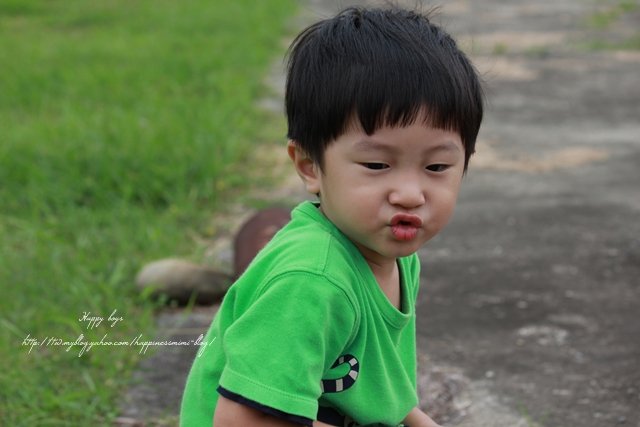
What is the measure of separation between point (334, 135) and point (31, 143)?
3.38 metres

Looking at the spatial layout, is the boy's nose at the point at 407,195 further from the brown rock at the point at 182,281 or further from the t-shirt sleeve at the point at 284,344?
the brown rock at the point at 182,281

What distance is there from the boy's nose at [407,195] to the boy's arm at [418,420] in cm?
62

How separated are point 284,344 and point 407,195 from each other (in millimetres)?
331

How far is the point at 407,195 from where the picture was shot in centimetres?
183

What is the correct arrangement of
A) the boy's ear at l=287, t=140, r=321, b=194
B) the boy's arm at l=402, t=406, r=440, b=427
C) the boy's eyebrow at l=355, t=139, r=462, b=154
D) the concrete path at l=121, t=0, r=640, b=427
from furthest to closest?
1. the concrete path at l=121, t=0, r=640, b=427
2. the boy's arm at l=402, t=406, r=440, b=427
3. the boy's ear at l=287, t=140, r=321, b=194
4. the boy's eyebrow at l=355, t=139, r=462, b=154

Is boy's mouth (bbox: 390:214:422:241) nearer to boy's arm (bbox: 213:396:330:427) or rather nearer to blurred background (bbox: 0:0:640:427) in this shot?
boy's arm (bbox: 213:396:330:427)

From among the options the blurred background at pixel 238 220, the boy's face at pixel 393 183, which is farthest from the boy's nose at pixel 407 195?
the blurred background at pixel 238 220

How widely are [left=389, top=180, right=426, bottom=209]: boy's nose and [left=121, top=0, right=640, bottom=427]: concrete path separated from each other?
680mm

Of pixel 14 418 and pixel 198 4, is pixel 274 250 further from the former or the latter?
pixel 198 4

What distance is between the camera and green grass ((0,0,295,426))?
119 inches

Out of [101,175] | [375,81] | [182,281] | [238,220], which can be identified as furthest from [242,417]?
[101,175]

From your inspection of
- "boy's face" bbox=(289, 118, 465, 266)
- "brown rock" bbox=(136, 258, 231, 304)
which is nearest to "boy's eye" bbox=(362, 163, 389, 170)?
"boy's face" bbox=(289, 118, 465, 266)

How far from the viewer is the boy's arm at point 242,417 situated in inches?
69.4

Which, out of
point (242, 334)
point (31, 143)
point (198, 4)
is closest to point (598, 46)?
point (198, 4)
